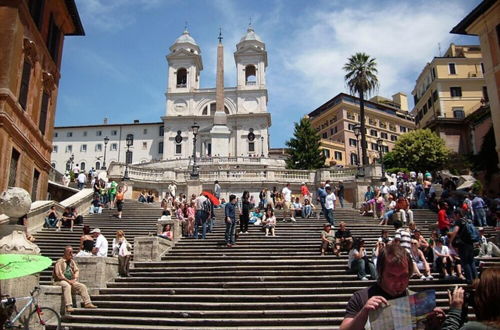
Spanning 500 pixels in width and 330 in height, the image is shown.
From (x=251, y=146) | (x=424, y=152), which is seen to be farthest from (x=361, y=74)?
(x=251, y=146)

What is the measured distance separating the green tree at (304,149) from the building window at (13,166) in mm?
42027


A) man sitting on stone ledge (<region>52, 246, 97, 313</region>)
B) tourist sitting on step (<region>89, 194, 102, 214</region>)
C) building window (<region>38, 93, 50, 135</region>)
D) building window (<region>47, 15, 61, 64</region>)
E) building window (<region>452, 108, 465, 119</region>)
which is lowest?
man sitting on stone ledge (<region>52, 246, 97, 313</region>)

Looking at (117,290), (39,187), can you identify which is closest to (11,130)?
(39,187)

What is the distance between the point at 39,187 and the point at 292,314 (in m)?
18.9

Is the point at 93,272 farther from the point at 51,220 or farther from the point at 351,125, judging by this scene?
the point at 351,125

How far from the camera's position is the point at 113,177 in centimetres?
3444

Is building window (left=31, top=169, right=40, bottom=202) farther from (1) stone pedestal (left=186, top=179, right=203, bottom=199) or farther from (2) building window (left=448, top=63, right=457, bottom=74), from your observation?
(2) building window (left=448, top=63, right=457, bottom=74)

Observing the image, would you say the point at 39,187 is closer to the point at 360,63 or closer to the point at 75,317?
the point at 75,317

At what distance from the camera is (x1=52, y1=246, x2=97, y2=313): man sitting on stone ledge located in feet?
32.2

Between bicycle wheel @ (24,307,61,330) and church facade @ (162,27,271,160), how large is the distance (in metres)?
65.4

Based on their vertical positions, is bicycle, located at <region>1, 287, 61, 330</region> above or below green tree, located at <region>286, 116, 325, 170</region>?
below

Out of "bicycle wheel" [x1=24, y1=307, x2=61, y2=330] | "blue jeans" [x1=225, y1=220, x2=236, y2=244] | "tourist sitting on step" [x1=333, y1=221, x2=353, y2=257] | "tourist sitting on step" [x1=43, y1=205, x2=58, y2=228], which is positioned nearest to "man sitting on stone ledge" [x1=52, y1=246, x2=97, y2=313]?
"bicycle wheel" [x1=24, y1=307, x2=61, y2=330]

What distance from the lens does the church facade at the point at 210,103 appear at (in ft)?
254

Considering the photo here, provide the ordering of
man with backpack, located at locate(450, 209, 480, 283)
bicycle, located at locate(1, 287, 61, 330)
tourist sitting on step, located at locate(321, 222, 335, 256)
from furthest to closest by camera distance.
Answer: tourist sitting on step, located at locate(321, 222, 335, 256) → man with backpack, located at locate(450, 209, 480, 283) → bicycle, located at locate(1, 287, 61, 330)
